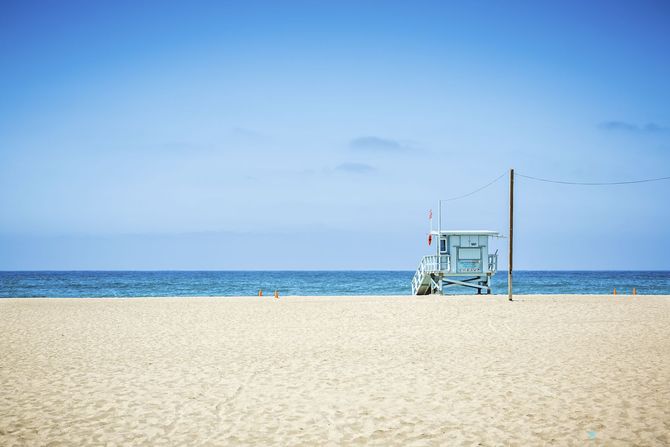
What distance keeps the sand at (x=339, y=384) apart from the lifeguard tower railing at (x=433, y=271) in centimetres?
1593

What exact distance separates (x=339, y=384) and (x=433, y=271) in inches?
994

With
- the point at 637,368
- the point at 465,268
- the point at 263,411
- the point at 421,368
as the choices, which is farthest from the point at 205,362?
the point at 465,268

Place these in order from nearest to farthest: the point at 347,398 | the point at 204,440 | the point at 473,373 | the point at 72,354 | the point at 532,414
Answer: the point at 204,440, the point at 532,414, the point at 347,398, the point at 473,373, the point at 72,354

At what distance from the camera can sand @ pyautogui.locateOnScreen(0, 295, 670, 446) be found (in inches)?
244

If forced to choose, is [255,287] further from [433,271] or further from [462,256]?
[462,256]

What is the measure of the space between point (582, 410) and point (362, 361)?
469 centimetres

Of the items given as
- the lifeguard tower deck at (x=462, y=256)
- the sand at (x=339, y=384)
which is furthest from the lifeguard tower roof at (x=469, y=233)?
the sand at (x=339, y=384)

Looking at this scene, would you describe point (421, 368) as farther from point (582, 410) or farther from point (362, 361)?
point (582, 410)

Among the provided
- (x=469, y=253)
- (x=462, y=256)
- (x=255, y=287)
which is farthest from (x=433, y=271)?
(x=255, y=287)

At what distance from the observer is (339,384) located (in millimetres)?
8547

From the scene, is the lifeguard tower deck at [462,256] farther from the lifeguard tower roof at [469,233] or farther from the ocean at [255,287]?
the ocean at [255,287]

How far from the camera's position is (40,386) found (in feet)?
27.8

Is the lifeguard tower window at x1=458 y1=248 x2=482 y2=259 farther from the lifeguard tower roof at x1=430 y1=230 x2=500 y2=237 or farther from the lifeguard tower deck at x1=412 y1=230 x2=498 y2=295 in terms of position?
the lifeguard tower roof at x1=430 y1=230 x2=500 y2=237

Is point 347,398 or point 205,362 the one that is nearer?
point 347,398
